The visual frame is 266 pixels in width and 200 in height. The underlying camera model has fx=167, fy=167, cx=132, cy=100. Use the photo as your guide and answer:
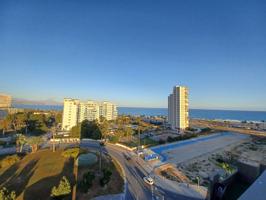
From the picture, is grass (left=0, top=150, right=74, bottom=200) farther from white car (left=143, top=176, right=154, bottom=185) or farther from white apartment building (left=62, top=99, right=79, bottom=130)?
white apartment building (left=62, top=99, right=79, bottom=130)

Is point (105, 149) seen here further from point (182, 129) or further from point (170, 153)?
point (182, 129)

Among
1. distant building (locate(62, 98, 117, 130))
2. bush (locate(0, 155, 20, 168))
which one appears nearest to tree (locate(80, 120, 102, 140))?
bush (locate(0, 155, 20, 168))

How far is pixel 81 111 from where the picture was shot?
8581 cm

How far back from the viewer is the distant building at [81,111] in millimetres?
79000

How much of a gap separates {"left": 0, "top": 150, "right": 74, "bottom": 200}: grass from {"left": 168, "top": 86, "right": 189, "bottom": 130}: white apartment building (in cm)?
5589

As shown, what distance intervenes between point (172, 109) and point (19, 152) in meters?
63.9

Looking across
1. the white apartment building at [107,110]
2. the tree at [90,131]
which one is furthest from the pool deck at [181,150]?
the white apartment building at [107,110]

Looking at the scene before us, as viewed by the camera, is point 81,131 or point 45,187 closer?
point 45,187

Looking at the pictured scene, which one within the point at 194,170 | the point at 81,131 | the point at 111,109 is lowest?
the point at 194,170

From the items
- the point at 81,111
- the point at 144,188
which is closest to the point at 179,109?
the point at 81,111

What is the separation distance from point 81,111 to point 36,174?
58.9m

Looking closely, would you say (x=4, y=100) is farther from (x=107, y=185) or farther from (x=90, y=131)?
(x=107, y=185)

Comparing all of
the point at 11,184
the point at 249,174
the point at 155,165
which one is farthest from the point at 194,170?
the point at 11,184

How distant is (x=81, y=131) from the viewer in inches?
2180
